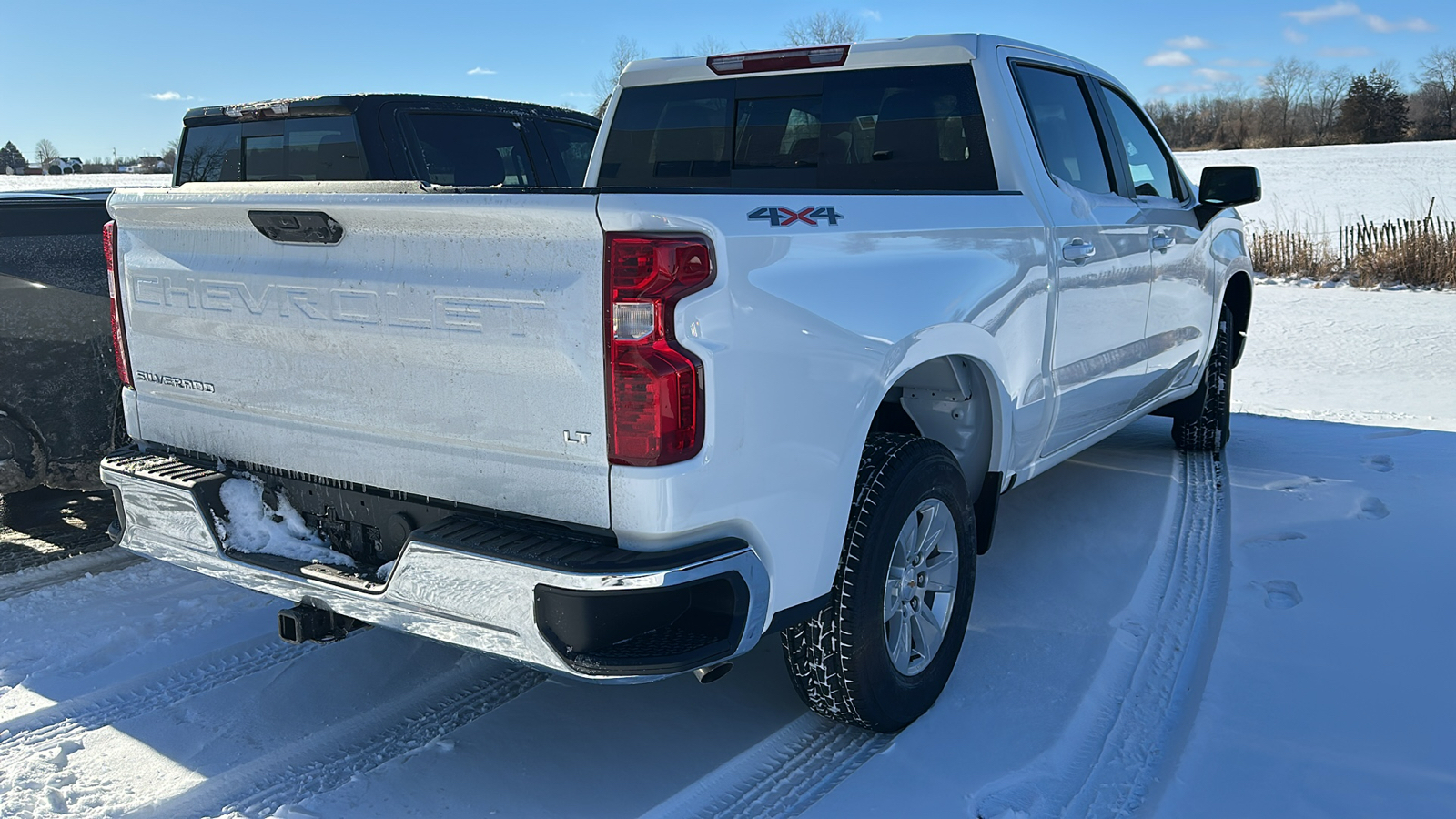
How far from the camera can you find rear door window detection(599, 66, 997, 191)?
3.81 metres

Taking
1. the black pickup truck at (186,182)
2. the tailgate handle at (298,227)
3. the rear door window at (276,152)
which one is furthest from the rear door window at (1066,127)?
the rear door window at (276,152)

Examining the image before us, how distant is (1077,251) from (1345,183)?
29.7 m

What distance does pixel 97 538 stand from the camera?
4824mm

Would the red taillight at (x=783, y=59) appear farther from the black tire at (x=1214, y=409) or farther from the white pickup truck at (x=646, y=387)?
the black tire at (x=1214, y=409)

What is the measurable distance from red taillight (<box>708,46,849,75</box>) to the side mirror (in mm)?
2079

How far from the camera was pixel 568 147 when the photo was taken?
6406 millimetres

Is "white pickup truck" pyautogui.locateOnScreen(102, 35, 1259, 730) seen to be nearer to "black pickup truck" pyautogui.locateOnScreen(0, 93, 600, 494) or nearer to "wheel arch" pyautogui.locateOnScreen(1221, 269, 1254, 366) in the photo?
"black pickup truck" pyautogui.locateOnScreen(0, 93, 600, 494)

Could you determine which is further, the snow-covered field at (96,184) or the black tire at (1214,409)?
the snow-covered field at (96,184)

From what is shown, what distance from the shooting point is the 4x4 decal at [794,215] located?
2396 mm

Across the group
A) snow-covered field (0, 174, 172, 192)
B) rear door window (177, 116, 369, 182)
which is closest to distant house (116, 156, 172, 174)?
snow-covered field (0, 174, 172, 192)

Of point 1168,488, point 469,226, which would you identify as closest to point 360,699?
point 469,226

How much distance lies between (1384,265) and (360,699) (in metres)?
13.2

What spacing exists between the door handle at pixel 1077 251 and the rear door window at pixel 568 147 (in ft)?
10.5

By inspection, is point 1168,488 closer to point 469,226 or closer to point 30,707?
point 469,226
